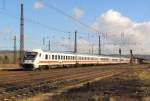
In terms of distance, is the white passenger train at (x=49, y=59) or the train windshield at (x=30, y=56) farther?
the train windshield at (x=30, y=56)

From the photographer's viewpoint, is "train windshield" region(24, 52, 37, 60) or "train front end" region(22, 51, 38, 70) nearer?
"train front end" region(22, 51, 38, 70)

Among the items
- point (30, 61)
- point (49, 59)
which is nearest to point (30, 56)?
point (30, 61)

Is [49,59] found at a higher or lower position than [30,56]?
lower

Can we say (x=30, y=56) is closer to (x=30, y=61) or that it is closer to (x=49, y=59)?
(x=30, y=61)

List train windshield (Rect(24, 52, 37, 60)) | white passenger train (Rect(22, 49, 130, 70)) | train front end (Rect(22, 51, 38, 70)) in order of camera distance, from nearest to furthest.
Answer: train front end (Rect(22, 51, 38, 70)) < white passenger train (Rect(22, 49, 130, 70)) < train windshield (Rect(24, 52, 37, 60))

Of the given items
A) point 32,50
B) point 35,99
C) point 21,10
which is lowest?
point 35,99

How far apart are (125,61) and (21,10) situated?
68.7m

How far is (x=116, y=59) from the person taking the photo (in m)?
114

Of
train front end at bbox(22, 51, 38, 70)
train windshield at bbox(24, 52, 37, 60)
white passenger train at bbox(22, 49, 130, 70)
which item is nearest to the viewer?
train front end at bbox(22, 51, 38, 70)

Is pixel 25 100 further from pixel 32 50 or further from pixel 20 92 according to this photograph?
pixel 32 50

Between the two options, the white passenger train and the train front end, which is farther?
the white passenger train

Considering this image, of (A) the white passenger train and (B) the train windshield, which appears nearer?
(A) the white passenger train

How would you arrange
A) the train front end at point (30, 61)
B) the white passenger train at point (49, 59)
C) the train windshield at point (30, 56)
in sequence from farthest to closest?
the train windshield at point (30, 56), the white passenger train at point (49, 59), the train front end at point (30, 61)

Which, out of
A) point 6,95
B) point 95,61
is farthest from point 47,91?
point 95,61
